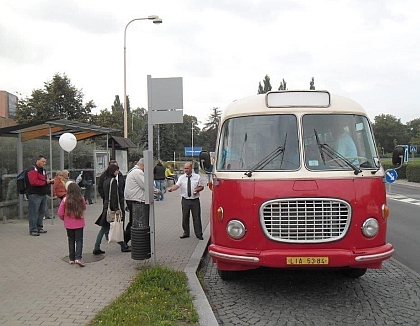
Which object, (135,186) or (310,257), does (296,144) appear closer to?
(310,257)

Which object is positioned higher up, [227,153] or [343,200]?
[227,153]

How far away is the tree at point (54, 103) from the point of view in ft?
105

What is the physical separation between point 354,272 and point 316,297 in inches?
39.3

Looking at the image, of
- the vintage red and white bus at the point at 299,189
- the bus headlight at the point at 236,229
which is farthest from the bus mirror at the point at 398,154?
the bus headlight at the point at 236,229

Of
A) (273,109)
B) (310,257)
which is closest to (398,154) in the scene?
(273,109)

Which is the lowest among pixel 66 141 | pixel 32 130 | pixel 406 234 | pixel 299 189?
pixel 406 234

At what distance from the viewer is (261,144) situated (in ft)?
18.6

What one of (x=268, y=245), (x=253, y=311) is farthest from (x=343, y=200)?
(x=253, y=311)

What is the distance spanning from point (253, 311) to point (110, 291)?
1911mm

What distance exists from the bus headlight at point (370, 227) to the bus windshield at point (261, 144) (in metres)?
1.08

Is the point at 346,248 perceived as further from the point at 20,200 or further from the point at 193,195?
the point at 20,200

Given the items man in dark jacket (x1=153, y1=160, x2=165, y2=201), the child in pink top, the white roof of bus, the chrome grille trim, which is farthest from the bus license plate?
man in dark jacket (x1=153, y1=160, x2=165, y2=201)

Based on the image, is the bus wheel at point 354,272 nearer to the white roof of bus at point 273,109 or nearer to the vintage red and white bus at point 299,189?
the vintage red and white bus at point 299,189

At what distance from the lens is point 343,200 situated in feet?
16.6
